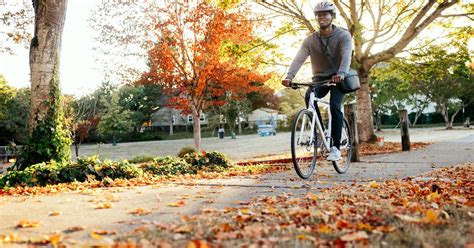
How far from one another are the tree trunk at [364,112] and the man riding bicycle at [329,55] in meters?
8.99

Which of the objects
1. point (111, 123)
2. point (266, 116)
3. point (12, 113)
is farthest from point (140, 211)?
point (266, 116)

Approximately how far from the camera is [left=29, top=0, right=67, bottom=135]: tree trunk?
6715 millimetres

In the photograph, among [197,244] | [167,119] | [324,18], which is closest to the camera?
[197,244]

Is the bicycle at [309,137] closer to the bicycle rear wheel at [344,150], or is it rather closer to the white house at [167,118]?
the bicycle rear wheel at [344,150]

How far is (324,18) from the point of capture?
5.04m

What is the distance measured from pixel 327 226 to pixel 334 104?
127 inches

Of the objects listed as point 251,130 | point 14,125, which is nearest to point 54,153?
point 14,125

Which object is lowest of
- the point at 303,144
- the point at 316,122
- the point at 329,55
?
the point at 303,144

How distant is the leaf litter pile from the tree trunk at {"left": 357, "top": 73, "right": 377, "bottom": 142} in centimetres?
1113

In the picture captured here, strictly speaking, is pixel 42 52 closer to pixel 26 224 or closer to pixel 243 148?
pixel 26 224

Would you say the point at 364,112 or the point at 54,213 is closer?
the point at 54,213

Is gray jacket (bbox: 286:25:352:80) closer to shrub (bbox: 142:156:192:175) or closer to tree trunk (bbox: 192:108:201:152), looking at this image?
shrub (bbox: 142:156:192:175)

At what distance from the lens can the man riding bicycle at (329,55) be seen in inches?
198

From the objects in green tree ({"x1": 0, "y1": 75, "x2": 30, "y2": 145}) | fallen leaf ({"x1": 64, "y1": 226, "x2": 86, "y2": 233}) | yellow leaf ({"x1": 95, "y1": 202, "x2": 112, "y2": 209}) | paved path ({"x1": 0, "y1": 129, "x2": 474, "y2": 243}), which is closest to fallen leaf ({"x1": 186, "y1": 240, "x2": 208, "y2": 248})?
paved path ({"x1": 0, "y1": 129, "x2": 474, "y2": 243})
